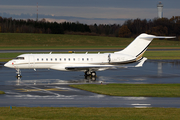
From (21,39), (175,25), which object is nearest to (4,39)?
(21,39)

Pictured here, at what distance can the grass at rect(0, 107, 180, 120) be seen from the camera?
13.8 m

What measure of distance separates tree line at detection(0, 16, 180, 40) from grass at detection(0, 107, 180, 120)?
5971 inches

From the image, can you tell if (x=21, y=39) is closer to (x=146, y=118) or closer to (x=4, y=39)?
(x=4, y=39)

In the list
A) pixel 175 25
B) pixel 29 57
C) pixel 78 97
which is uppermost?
pixel 175 25

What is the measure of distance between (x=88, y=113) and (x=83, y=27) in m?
179

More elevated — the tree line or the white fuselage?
the tree line

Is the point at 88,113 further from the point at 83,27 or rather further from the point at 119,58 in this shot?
the point at 83,27

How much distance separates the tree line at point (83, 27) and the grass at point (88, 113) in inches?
5971

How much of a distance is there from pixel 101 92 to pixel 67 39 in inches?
4919

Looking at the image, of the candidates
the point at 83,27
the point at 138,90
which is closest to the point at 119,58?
the point at 138,90

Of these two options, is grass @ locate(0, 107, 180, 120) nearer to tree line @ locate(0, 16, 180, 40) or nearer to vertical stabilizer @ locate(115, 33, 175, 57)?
vertical stabilizer @ locate(115, 33, 175, 57)

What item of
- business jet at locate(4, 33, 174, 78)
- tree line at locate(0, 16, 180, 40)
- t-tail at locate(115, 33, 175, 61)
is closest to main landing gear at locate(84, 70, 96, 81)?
business jet at locate(4, 33, 174, 78)

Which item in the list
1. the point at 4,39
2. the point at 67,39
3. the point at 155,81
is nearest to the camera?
the point at 155,81

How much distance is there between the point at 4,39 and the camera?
13612 centimetres
